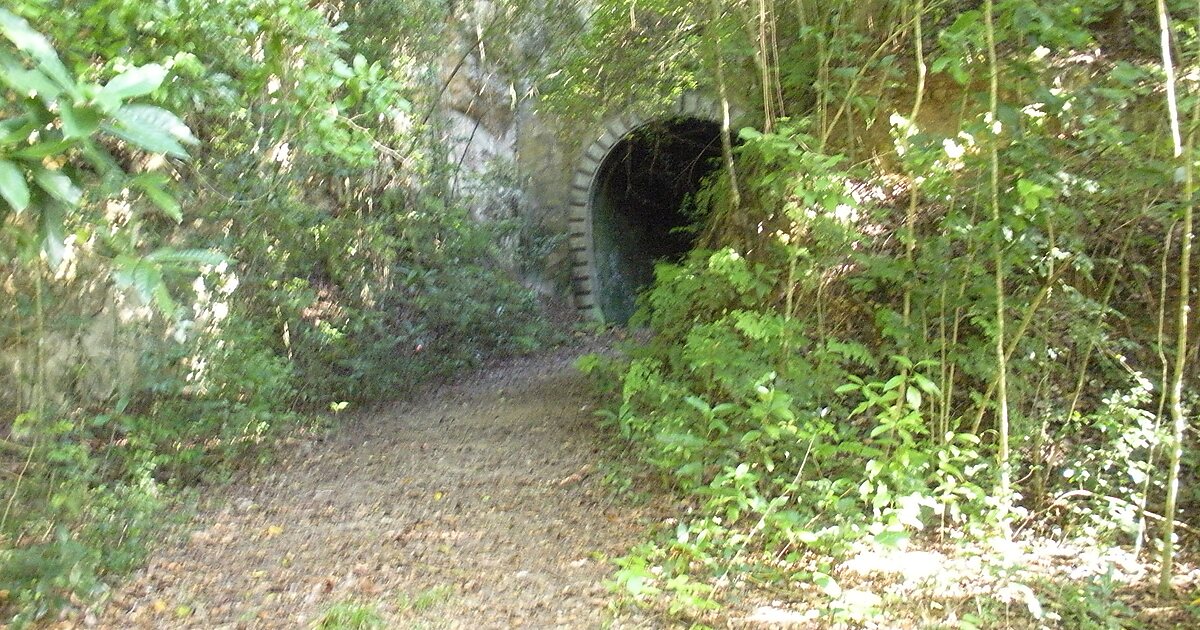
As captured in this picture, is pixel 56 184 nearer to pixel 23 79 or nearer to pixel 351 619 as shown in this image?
pixel 23 79

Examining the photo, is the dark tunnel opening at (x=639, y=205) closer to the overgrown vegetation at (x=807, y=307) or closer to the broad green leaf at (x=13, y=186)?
the overgrown vegetation at (x=807, y=307)

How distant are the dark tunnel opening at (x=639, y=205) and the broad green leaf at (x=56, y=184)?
27.9ft

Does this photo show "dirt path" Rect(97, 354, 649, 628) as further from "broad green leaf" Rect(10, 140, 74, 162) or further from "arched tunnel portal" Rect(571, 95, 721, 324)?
"arched tunnel portal" Rect(571, 95, 721, 324)

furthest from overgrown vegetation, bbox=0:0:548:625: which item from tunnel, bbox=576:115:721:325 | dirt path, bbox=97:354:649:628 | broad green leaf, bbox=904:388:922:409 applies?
broad green leaf, bbox=904:388:922:409

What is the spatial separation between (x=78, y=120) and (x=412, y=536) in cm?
300

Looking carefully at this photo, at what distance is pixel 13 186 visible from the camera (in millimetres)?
2023

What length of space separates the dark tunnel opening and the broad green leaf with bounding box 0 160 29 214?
28.6ft

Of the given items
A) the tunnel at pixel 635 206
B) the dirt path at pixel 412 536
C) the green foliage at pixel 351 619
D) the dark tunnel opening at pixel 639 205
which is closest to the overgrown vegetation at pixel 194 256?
the dirt path at pixel 412 536

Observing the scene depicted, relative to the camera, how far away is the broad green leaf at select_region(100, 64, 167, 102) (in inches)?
85.7

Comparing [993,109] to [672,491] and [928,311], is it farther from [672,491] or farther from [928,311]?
[672,491]

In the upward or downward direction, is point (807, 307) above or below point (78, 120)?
below

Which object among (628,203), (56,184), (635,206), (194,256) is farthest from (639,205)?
(56,184)

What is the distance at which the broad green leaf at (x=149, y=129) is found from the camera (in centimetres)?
226

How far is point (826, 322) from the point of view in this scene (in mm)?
5270
